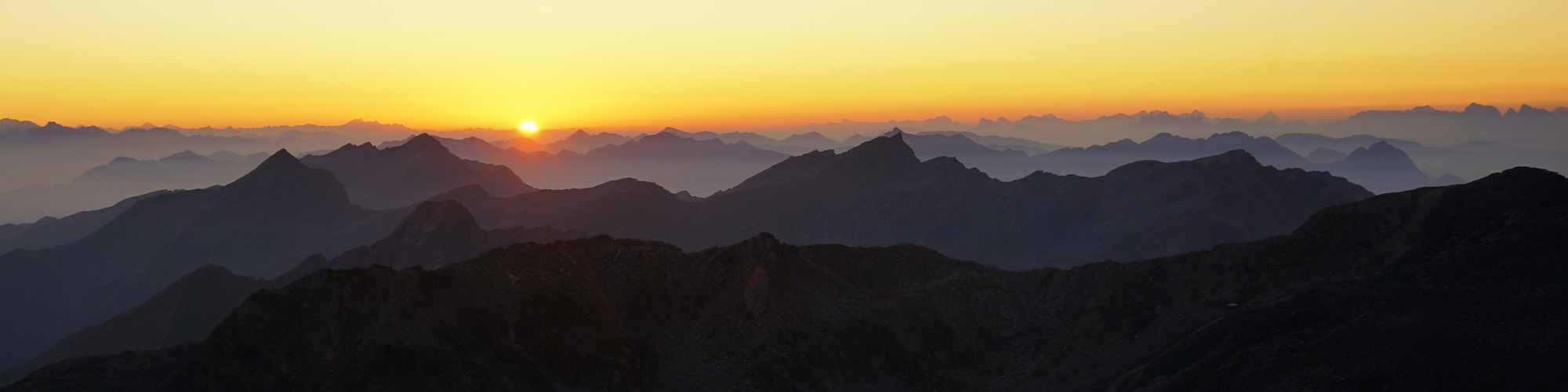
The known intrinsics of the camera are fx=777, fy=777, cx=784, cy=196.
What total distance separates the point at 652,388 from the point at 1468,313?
4712 cm

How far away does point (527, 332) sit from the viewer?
2098 inches

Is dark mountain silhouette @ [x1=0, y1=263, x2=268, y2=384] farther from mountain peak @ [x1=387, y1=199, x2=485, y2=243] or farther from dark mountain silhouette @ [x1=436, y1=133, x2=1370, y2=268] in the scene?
dark mountain silhouette @ [x1=436, y1=133, x2=1370, y2=268]

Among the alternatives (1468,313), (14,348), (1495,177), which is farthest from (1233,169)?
(14,348)

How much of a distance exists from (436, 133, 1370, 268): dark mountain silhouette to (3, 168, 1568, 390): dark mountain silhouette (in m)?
80.5

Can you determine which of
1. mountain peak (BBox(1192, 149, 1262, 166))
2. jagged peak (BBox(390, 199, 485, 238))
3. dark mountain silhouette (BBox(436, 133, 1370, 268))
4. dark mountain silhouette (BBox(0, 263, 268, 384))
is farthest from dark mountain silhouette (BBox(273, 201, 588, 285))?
mountain peak (BBox(1192, 149, 1262, 166))

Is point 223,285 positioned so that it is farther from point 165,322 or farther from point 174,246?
point 174,246

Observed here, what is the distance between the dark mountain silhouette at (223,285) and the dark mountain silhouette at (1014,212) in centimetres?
4472

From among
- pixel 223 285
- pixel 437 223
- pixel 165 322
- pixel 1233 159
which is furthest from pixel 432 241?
pixel 1233 159

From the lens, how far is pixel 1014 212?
175375 mm

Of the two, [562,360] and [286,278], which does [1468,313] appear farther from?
[286,278]

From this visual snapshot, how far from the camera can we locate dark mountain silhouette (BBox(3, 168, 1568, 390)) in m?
40.5

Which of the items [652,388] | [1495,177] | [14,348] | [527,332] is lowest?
[14,348]

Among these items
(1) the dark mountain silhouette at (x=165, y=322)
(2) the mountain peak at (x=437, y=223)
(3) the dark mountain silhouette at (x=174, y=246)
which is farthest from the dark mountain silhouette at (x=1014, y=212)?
(1) the dark mountain silhouette at (x=165, y=322)

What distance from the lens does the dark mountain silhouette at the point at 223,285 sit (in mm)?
94875
